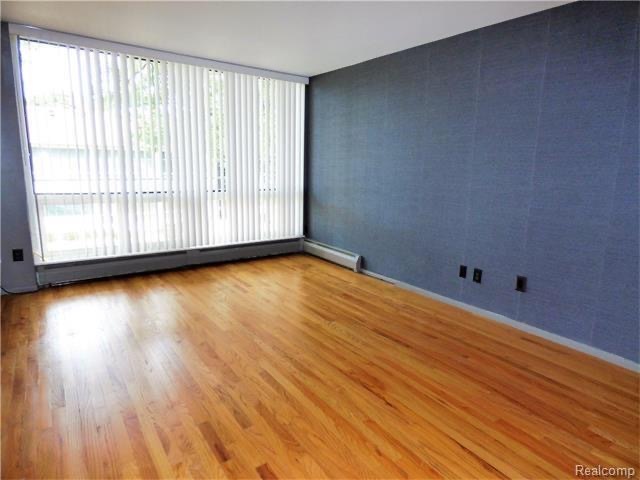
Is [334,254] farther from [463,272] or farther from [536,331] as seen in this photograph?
[536,331]

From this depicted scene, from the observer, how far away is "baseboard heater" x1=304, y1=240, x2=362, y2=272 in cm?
455

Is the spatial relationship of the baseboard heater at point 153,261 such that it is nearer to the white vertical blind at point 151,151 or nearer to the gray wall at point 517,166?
the white vertical blind at point 151,151

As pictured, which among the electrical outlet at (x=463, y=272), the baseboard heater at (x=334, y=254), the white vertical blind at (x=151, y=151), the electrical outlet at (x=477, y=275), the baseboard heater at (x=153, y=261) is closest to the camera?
the electrical outlet at (x=477, y=275)

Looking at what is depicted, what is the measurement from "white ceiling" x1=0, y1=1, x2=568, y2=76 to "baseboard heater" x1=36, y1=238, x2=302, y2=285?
2225 mm

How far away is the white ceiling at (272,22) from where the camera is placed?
2.77m

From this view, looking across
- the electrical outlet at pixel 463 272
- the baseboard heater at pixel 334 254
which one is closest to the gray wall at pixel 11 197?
the baseboard heater at pixel 334 254

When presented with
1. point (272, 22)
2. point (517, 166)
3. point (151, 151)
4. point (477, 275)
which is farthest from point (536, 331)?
point (151, 151)

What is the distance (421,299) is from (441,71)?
215 centimetres

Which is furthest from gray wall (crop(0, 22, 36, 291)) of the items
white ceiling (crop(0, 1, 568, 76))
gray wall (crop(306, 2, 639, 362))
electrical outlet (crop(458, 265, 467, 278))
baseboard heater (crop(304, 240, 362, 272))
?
electrical outlet (crop(458, 265, 467, 278))

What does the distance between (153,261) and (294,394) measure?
2926mm

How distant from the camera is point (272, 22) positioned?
3.10 m

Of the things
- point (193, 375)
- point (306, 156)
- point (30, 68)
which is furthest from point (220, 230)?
point (193, 375)

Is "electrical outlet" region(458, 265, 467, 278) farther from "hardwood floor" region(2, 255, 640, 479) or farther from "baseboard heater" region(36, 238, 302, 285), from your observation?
"baseboard heater" region(36, 238, 302, 285)

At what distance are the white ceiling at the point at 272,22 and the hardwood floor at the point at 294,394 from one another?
2408mm
